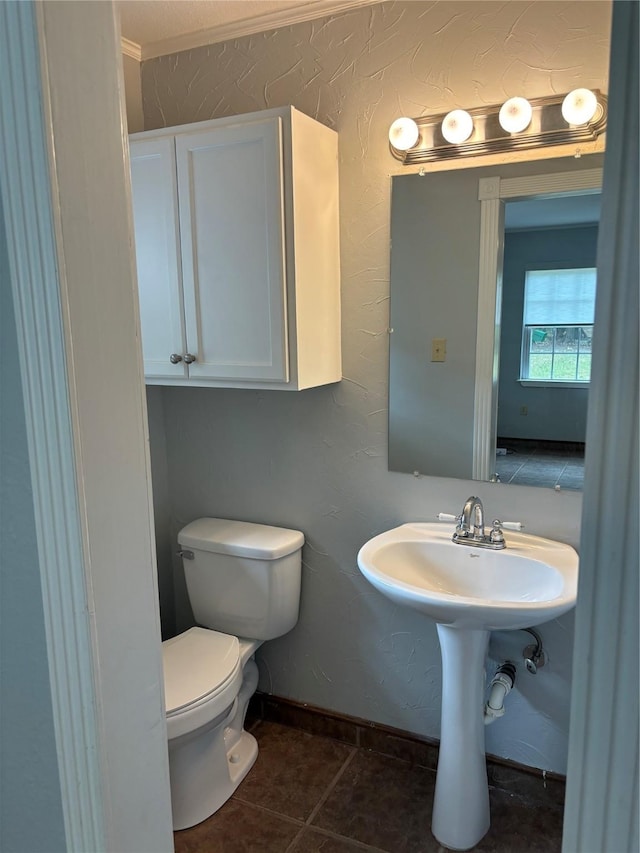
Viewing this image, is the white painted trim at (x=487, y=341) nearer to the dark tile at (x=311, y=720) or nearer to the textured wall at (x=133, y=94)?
the dark tile at (x=311, y=720)

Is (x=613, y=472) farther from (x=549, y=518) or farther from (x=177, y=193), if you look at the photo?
(x=177, y=193)

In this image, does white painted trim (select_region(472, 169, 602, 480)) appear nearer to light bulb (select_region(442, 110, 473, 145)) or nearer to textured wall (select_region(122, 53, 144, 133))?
light bulb (select_region(442, 110, 473, 145))

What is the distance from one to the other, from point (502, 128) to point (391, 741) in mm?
1952

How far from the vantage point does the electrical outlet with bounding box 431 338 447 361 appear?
1.90 metres

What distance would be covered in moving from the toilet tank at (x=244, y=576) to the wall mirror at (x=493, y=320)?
0.53m

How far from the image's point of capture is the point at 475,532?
1.85m

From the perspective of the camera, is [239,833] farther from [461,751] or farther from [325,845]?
[461,751]

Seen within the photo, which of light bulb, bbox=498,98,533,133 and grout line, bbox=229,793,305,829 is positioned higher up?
light bulb, bbox=498,98,533,133

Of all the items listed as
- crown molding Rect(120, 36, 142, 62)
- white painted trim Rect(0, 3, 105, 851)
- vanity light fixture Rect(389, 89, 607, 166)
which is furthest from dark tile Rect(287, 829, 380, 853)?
crown molding Rect(120, 36, 142, 62)

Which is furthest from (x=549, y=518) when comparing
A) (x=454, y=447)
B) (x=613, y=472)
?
(x=613, y=472)

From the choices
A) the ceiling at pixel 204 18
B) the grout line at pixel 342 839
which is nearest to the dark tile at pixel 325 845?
the grout line at pixel 342 839

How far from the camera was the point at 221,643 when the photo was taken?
2.06 meters

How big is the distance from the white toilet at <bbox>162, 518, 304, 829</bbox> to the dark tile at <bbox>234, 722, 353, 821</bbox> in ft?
0.17

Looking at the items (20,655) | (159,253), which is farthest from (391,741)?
(159,253)
